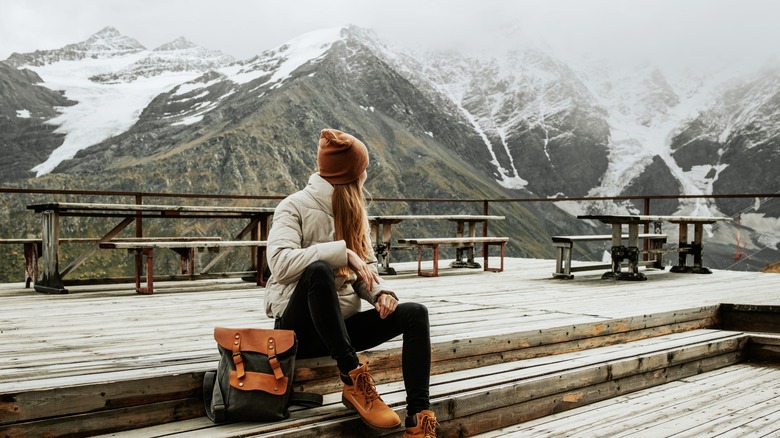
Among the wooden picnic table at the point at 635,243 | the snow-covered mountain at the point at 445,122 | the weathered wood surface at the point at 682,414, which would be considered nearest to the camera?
the weathered wood surface at the point at 682,414

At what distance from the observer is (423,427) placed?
7.70ft

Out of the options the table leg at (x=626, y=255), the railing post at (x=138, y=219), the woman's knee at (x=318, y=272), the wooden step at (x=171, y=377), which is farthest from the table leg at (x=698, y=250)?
the woman's knee at (x=318, y=272)

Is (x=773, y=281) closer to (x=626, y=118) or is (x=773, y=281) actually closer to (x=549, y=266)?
(x=549, y=266)

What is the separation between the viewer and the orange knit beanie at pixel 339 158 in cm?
250

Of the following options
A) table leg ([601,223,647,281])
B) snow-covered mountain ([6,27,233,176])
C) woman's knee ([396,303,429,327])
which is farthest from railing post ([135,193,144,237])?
snow-covered mountain ([6,27,233,176])

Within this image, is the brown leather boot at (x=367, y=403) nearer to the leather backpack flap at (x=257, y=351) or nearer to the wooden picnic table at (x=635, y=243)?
the leather backpack flap at (x=257, y=351)

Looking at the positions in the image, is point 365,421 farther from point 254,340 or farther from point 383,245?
point 383,245

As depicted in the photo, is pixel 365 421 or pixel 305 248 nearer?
pixel 365 421

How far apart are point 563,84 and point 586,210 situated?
158ft

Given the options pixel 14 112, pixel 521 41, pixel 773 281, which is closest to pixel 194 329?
pixel 773 281

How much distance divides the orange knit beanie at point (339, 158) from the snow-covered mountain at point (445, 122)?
275ft

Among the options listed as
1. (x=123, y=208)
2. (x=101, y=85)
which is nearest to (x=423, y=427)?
(x=123, y=208)

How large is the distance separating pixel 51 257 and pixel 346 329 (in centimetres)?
369

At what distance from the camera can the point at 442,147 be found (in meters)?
123
